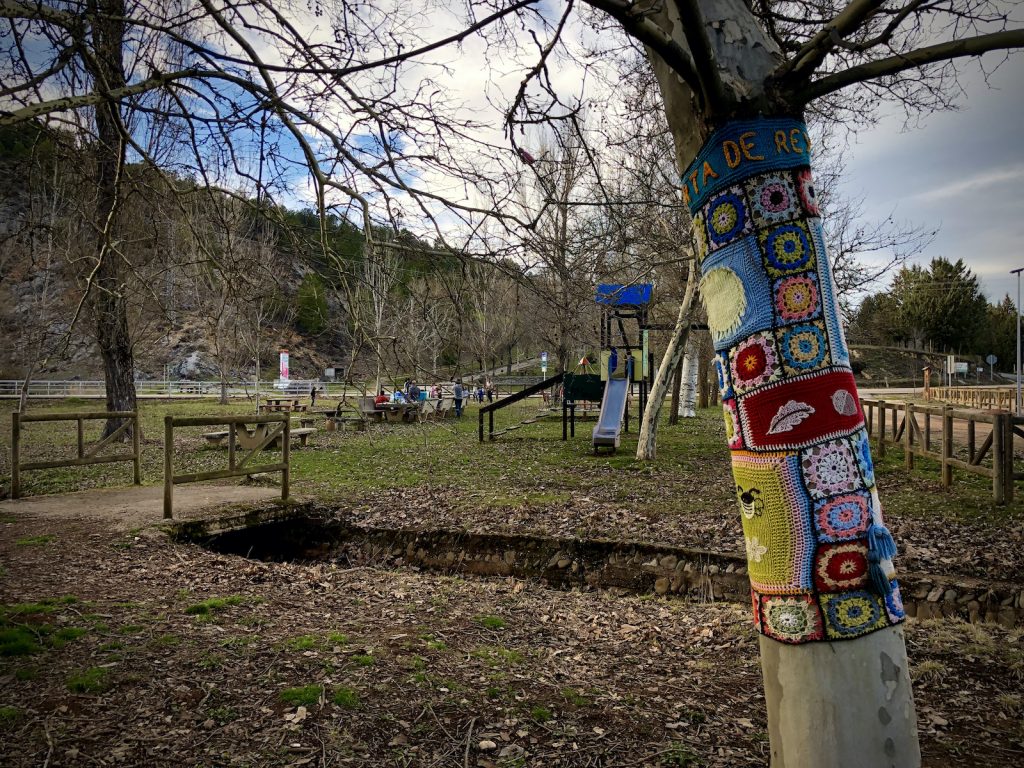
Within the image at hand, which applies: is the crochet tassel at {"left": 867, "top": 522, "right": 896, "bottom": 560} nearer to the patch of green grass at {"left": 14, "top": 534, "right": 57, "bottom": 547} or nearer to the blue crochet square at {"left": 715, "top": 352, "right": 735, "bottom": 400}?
the blue crochet square at {"left": 715, "top": 352, "right": 735, "bottom": 400}

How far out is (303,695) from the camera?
3.41 metres

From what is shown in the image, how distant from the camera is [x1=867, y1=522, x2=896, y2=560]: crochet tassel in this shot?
193cm

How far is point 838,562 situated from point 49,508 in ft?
28.5

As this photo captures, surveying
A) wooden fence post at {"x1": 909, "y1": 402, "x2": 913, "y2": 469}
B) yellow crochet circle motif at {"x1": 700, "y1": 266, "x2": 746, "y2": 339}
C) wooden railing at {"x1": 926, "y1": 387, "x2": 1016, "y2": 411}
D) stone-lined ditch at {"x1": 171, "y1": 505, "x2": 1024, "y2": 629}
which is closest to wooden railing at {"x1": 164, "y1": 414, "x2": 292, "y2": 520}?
stone-lined ditch at {"x1": 171, "y1": 505, "x2": 1024, "y2": 629}

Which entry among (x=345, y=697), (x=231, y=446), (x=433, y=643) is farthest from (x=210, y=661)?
(x=231, y=446)

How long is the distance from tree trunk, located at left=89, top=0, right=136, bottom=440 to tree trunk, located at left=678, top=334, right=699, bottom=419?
1593cm

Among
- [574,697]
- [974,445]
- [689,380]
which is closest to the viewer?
[574,697]

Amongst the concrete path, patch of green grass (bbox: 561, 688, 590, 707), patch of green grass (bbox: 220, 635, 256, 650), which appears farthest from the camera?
the concrete path

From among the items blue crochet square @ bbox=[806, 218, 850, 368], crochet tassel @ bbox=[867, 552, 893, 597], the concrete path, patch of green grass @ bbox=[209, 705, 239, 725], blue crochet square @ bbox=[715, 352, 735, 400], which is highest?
blue crochet square @ bbox=[806, 218, 850, 368]

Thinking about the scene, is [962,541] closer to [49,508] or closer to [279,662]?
[279,662]

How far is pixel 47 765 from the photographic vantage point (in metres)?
2.62

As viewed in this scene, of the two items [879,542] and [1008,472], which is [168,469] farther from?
[1008,472]

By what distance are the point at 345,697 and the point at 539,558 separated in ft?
11.7

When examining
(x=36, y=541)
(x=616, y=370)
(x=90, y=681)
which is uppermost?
(x=616, y=370)
